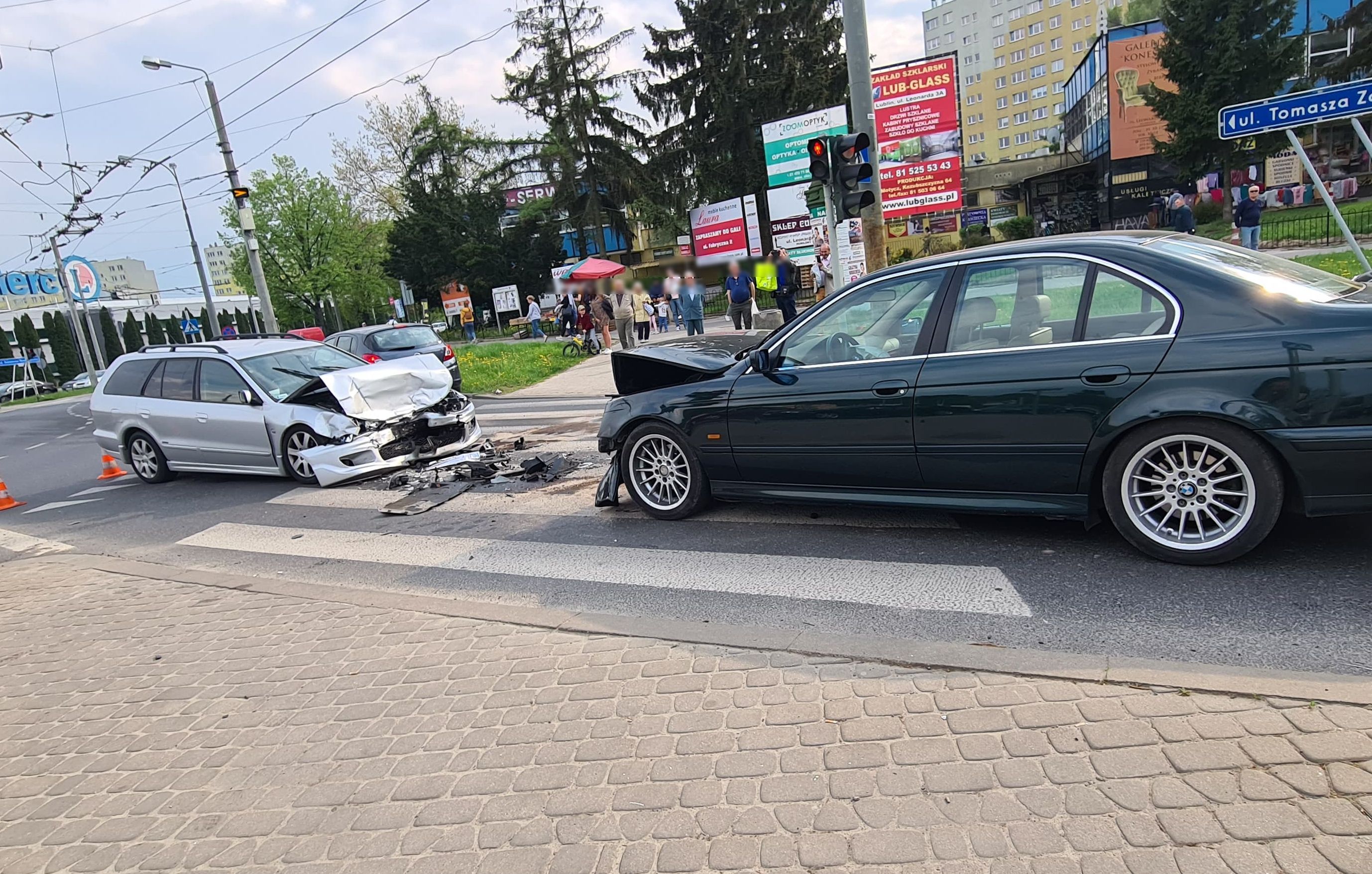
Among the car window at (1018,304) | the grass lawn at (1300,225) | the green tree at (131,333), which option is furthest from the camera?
the green tree at (131,333)

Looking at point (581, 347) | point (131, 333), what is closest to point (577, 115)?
point (581, 347)

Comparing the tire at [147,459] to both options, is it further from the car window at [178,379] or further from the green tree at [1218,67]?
the green tree at [1218,67]

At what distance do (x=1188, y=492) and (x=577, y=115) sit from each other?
1507 inches

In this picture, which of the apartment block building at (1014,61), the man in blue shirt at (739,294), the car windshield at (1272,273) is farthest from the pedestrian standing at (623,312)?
the apartment block building at (1014,61)

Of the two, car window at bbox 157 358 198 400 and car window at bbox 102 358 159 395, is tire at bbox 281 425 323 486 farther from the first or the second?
car window at bbox 102 358 159 395

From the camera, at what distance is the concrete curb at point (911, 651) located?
2.90 metres

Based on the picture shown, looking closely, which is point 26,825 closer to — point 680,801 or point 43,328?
point 680,801

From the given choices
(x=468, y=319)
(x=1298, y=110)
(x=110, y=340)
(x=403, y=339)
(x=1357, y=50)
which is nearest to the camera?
(x=1298, y=110)

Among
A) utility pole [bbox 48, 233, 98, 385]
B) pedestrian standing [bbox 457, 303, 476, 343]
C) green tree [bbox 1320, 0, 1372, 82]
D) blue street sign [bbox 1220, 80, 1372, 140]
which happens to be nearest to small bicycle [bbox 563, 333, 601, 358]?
blue street sign [bbox 1220, 80, 1372, 140]

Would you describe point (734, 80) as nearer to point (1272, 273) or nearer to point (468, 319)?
point (468, 319)

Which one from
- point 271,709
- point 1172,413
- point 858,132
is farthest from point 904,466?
point 858,132

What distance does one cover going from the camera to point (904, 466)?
15.4 feet

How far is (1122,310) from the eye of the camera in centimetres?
406

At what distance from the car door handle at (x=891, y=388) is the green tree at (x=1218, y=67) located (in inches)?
1343
